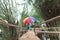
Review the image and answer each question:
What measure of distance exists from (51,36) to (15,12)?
0.59 m

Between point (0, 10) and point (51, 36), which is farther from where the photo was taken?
point (51, 36)

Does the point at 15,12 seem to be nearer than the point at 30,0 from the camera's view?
Yes

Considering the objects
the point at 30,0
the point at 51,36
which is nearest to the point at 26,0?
the point at 30,0

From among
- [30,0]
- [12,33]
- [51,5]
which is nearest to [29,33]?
[12,33]

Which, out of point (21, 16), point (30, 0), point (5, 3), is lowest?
point (21, 16)

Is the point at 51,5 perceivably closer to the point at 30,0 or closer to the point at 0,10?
the point at 30,0

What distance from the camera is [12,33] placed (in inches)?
60.4

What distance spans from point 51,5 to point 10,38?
3.02 ft

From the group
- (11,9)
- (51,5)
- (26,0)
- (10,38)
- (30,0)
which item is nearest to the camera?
(10,38)

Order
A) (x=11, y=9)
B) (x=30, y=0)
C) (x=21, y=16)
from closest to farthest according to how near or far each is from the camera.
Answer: (x=11, y=9)
(x=21, y=16)
(x=30, y=0)

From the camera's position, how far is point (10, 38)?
1530 millimetres

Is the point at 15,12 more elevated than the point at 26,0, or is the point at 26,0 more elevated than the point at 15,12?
the point at 26,0

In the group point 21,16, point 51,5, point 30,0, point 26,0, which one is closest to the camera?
point 21,16

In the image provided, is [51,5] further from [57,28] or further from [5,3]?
[5,3]
